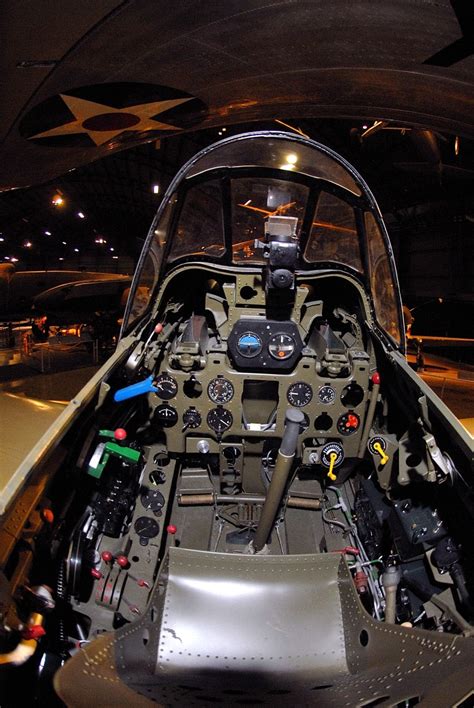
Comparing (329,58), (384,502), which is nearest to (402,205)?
(329,58)

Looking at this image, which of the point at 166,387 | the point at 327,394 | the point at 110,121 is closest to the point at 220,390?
the point at 166,387

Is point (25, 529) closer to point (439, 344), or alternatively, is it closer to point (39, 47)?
point (39, 47)

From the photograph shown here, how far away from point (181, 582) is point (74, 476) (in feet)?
2.50

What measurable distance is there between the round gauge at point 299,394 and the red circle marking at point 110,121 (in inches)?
181

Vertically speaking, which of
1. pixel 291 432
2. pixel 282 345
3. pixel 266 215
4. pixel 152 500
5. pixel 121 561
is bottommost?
pixel 121 561

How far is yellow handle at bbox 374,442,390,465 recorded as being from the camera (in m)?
2.31

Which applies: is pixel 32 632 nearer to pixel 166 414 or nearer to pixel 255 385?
pixel 166 414

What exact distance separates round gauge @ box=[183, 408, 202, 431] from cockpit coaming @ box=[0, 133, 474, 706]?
0.06ft

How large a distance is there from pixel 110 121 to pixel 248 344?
14.7 ft

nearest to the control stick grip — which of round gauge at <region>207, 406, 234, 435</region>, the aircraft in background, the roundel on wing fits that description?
round gauge at <region>207, 406, 234, 435</region>

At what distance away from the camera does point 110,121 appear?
533cm

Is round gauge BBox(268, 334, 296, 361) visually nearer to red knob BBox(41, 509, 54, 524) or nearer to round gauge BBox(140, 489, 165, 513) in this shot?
round gauge BBox(140, 489, 165, 513)

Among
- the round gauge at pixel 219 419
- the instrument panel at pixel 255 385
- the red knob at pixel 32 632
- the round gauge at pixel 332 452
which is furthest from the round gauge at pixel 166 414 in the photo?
the red knob at pixel 32 632

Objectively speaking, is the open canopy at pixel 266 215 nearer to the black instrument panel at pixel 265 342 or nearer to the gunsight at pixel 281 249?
the gunsight at pixel 281 249
